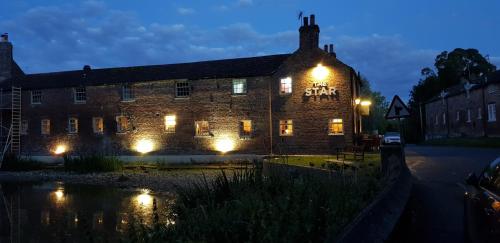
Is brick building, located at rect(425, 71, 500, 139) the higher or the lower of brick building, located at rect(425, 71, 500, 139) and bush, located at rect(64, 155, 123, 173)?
the higher

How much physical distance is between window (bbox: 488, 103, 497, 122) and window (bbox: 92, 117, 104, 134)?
121 ft

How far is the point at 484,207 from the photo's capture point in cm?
486

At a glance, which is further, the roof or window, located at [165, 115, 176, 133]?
window, located at [165, 115, 176, 133]

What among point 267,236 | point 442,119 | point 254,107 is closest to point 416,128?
point 442,119

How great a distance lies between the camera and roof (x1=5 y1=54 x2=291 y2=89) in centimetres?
3106

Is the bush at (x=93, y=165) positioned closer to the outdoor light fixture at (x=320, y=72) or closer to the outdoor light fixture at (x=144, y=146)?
the outdoor light fixture at (x=144, y=146)

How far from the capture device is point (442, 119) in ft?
193

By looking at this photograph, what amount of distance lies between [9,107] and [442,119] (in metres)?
52.9

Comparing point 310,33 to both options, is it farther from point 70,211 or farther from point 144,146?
point 70,211

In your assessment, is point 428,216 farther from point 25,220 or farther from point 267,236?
point 25,220

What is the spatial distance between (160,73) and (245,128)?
8.71 meters

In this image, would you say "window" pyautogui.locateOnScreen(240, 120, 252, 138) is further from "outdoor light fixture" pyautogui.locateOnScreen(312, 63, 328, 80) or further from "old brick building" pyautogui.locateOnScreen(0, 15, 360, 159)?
"outdoor light fixture" pyautogui.locateOnScreen(312, 63, 328, 80)

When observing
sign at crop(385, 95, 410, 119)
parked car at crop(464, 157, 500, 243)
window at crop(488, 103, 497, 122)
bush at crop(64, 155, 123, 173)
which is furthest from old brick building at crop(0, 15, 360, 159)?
parked car at crop(464, 157, 500, 243)

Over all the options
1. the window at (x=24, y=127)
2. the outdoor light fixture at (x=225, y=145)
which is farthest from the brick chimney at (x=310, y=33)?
the window at (x=24, y=127)
